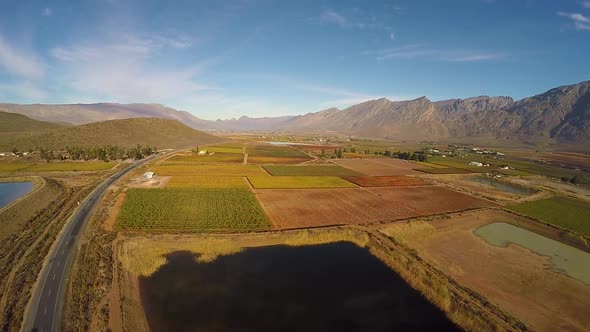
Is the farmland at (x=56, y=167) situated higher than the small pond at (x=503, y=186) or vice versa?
the farmland at (x=56, y=167)

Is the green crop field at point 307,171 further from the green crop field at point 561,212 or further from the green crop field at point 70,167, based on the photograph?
the green crop field at point 70,167

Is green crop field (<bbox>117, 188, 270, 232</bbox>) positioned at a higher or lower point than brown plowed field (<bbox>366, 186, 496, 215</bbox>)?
higher

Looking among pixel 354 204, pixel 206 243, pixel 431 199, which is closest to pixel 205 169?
pixel 354 204

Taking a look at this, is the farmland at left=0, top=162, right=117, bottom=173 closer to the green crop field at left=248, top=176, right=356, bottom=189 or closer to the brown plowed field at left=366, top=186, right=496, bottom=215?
the green crop field at left=248, top=176, right=356, bottom=189

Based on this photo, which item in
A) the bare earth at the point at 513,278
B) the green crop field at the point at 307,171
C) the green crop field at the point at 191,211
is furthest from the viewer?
the green crop field at the point at 307,171

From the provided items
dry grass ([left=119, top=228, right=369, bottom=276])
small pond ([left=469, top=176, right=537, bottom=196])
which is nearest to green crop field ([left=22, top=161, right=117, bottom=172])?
dry grass ([left=119, top=228, right=369, bottom=276])

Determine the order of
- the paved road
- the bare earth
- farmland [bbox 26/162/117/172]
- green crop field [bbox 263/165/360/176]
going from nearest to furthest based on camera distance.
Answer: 1. the paved road
2. the bare earth
3. farmland [bbox 26/162/117/172]
4. green crop field [bbox 263/165/360/176]

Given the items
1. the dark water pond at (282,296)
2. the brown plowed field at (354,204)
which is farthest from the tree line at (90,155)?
the dark water pond at (282,296)
